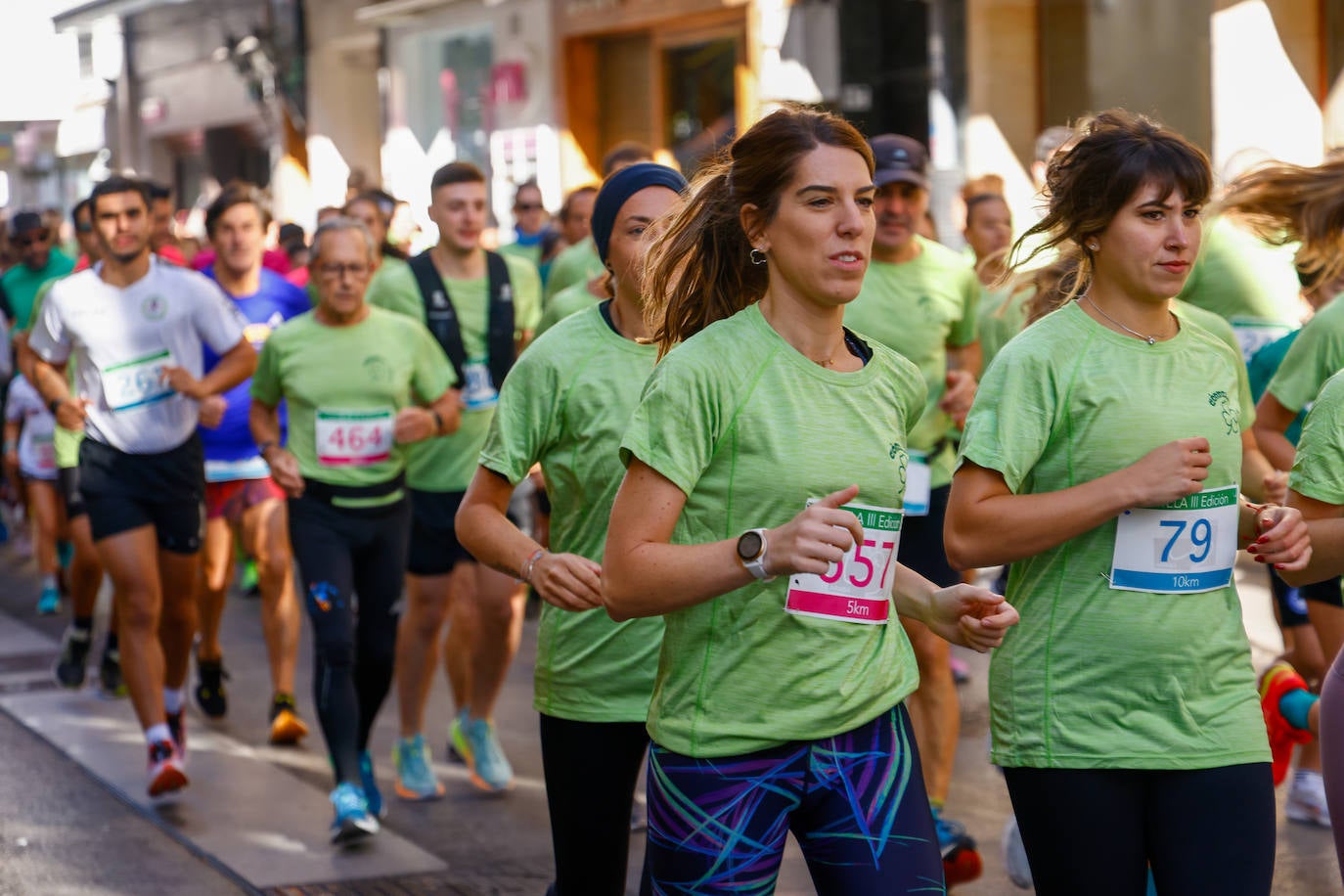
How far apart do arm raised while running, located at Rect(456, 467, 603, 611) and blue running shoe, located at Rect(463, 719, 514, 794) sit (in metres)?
2.59

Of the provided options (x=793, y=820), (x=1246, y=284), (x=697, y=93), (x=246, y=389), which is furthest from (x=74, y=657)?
(x=697, y=93)

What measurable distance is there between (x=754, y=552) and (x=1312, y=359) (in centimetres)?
218

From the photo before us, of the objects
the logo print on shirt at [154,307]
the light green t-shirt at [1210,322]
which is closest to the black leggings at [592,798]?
the light green t-shirt at [1210,322]

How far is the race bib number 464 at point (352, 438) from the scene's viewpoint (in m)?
6.34

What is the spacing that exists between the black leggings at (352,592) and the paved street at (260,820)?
38 centimetres

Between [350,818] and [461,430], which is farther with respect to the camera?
[461,430]

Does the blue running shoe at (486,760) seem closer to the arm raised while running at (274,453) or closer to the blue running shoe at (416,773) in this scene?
the blue running shoe at (416,773)

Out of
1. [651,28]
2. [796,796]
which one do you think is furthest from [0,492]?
[796,796]

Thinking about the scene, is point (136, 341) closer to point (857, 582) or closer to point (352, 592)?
point (352, 592)

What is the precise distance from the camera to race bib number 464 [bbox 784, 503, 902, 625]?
3.03 meters

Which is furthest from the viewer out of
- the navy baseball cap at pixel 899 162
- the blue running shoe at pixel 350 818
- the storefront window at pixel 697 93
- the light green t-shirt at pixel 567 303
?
the storefront window at pixel 697 93

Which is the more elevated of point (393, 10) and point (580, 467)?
point (393, 10)

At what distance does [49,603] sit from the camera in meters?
10.5

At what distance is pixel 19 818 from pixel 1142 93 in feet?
32.4
